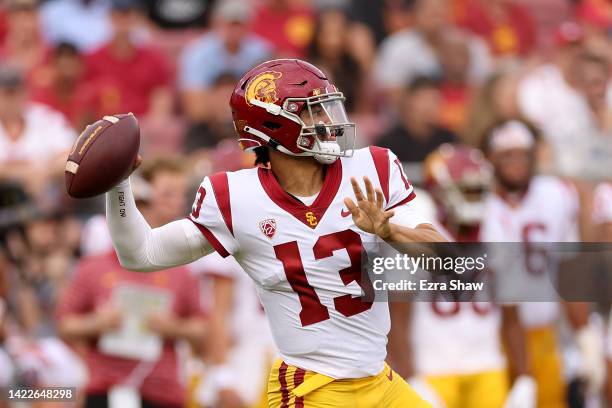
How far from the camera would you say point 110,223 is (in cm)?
429

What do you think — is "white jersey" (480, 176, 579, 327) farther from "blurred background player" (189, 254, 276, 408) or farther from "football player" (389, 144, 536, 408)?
"blurred background player" (189, 254, 276, 408)

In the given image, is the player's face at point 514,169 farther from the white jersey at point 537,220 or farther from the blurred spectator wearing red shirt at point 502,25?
the blurred spectator wearing red shirt at point 502,25

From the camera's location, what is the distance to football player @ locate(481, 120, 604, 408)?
7227mm

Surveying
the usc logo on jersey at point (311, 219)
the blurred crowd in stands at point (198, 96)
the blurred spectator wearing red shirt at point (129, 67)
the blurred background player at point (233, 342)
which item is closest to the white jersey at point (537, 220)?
the blurred crowd in stands at point (198, 96)

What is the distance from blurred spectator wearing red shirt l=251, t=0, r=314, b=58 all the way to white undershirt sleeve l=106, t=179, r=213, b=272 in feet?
18.3

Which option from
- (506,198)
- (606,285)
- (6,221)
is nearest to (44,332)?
A: (6,221)

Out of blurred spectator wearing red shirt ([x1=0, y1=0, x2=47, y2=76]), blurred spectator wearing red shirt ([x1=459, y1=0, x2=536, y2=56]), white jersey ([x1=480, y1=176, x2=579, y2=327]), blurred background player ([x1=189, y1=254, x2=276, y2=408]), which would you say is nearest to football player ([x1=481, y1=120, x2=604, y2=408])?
white jersey ([x1=480, y1=176, x2=579, y2=327])

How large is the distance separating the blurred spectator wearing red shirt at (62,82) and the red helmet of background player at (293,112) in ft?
15.7

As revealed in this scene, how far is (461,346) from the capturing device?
268 inches

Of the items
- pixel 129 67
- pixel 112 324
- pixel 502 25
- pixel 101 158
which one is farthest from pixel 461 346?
pixel 502 25

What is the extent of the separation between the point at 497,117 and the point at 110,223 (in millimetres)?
4781

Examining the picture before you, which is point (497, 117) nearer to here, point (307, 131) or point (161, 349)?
point (161, 349)

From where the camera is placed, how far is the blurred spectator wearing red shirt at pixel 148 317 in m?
6.73

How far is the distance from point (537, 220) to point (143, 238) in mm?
3585
